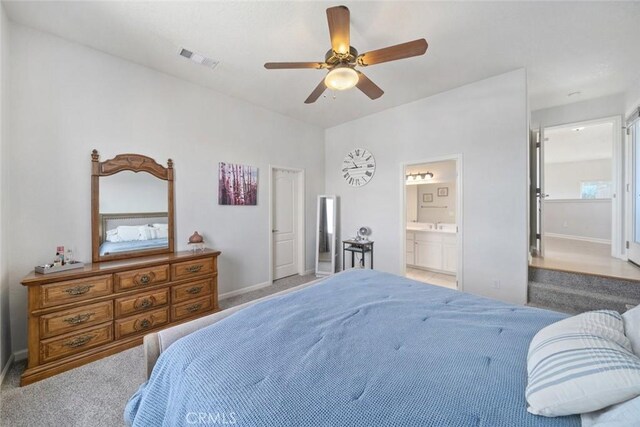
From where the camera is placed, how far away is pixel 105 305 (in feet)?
7.29

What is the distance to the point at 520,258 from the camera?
2977 millimetres

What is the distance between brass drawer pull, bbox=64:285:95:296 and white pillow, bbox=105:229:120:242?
0.64 metres

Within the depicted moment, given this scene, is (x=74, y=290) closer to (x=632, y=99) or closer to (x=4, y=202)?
(x=4, y=202)

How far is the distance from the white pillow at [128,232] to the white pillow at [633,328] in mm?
3785

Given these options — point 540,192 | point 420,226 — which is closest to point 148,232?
point 420,226

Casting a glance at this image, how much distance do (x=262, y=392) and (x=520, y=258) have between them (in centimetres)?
338

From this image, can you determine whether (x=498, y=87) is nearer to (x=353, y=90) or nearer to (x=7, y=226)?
(x=353, y=90)

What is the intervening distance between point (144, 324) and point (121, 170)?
166 centimetres

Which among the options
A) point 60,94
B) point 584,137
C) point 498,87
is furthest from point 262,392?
point 584,137

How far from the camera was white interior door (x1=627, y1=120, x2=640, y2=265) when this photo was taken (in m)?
3.19

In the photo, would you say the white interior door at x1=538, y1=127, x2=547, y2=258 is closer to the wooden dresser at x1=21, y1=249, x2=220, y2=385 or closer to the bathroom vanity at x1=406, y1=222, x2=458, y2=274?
the bathroom vanity at x1=406, y1=222, x2=458, y2=274

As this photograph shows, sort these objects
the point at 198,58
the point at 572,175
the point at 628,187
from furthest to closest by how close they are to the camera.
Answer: the point at 572,175
the point at 628,187
the point at 198,58

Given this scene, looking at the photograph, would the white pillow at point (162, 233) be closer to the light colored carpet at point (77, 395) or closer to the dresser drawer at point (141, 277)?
the dresser drawer at point (141, 277)

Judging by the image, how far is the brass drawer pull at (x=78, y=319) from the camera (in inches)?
81.1
